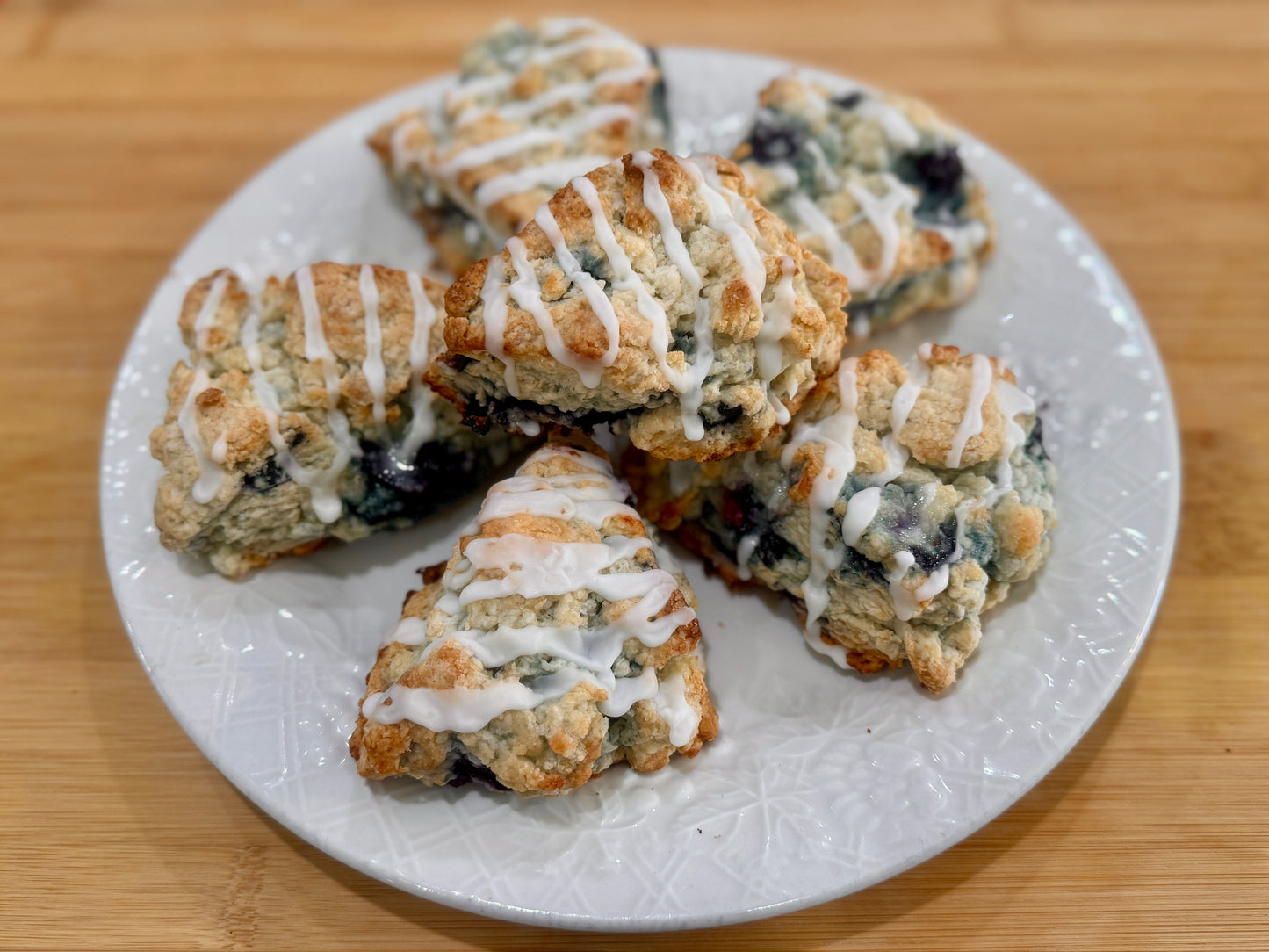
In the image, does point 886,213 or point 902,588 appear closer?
point 902,588

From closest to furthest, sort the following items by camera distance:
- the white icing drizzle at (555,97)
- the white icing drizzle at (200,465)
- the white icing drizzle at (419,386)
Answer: the white icing drizzle at (200,465), the white icing drizzle at (419,386), the white icing drizzle at (555,97)

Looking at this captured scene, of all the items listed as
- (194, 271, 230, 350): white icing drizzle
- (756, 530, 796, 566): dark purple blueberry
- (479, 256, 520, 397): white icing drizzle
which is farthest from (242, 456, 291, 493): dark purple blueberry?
(756, 530, 796, 566): dark purple blueberry

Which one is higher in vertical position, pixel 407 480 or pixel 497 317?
pixel 497 317

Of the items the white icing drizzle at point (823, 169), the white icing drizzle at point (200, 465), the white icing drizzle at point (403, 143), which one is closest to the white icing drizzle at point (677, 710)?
the white icing drizzle at point (200, 465)

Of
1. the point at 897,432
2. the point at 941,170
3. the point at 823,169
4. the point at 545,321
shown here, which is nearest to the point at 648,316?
the point at 545,321

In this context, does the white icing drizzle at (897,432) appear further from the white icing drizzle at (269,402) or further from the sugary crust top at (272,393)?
the white icing drizzle at (269,402)

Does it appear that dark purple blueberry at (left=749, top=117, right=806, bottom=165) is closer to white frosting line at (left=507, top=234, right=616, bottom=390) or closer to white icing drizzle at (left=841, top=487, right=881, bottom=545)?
white frosting line at (left=507, top=234, right=616, bottom=390)

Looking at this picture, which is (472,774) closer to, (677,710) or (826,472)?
(677,710)
